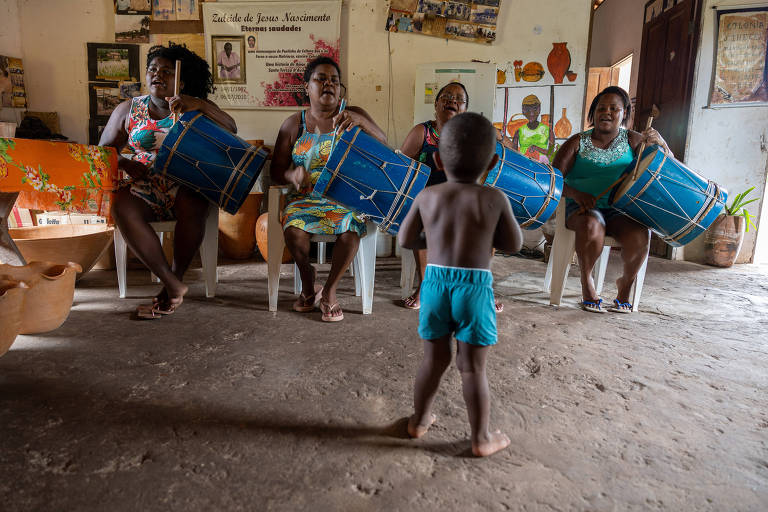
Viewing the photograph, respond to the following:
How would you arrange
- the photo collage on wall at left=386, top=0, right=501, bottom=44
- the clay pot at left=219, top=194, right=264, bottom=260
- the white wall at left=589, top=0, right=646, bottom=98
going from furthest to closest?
the white wall at left=589, top=0, right=646, bottom=98 < the photo collage on wall at left=386, top=0, right=501, bottom=44 < the clay pot at left=219, top=194, right=264, bottom=260

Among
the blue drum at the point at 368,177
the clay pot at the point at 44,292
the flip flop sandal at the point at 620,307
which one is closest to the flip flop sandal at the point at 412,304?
the blue drum at the point at 368,177

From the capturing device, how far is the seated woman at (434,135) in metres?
2.69

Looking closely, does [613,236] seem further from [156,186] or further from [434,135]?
[156,186]

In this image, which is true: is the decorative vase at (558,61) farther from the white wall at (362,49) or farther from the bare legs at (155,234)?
the bare legs at (155,234)

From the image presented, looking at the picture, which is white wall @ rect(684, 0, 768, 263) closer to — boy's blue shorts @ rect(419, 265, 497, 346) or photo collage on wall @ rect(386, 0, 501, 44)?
photo collage on wall @ rect(386, 0, 501, 44)

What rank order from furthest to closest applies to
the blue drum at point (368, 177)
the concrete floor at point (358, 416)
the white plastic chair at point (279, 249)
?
the white plastic chair at point (279, 249), the blue drum at point (368, 177), the concrete floor at point (358, 416)

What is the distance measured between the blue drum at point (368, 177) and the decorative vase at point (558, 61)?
2578 millimetres

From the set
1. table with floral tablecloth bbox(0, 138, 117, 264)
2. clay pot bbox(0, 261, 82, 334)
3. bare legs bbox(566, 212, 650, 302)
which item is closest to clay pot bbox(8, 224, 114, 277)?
table with floral tablecloth bbox(0, 138, 117, 264)

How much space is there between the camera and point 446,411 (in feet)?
5.09

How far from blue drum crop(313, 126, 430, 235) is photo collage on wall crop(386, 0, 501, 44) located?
2.42m

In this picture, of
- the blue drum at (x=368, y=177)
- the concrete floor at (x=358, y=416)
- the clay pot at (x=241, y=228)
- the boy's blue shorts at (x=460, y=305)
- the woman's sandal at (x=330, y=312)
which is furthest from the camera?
the clay pot at (x=241, y=228)

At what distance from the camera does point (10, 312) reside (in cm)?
170

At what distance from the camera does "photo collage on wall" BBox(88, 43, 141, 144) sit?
4203 mm

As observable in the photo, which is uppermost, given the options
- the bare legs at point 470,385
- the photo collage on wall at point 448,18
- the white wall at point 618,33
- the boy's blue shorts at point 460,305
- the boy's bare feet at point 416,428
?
the white wall at point 618,33
